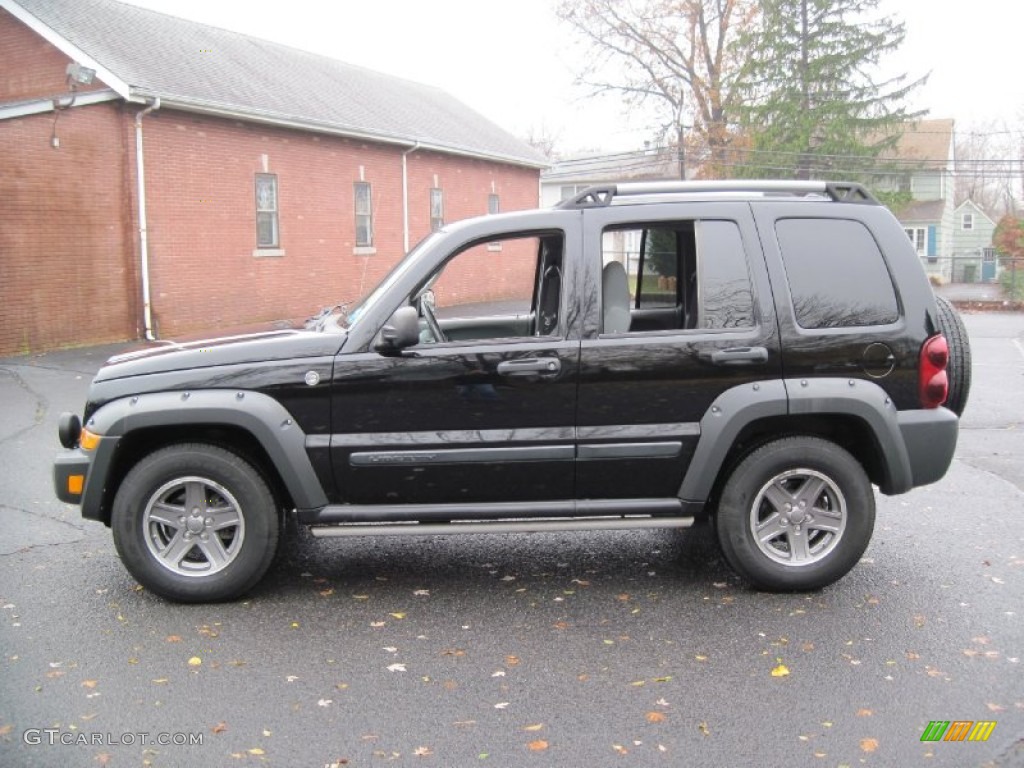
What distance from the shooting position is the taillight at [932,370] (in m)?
4.85

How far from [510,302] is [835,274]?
1993mm

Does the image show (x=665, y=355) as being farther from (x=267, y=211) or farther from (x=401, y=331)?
(x=267, y=211)

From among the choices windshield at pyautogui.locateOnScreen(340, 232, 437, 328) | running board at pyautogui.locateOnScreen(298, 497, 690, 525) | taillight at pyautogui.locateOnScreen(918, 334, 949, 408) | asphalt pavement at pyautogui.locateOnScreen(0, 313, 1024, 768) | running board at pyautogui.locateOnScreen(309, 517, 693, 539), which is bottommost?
asphalt pavement at pyautogui.locateOnScreen(0, 313, 1024, 768)

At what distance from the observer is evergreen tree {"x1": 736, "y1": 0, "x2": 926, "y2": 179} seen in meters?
37.3

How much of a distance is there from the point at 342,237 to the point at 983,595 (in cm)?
1919

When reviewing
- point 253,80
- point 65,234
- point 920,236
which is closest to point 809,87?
point 920,236

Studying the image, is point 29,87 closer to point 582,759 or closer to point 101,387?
point 101,387

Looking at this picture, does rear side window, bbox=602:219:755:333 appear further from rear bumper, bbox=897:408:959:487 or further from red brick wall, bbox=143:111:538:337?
red brick wall, bbox=143:111:538:337

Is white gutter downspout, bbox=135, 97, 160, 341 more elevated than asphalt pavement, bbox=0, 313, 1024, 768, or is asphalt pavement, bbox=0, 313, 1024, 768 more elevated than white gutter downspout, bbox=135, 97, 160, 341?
white gutter downspout, bbox=135, 97, 160, 341

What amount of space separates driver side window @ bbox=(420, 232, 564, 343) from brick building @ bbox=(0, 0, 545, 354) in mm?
11814

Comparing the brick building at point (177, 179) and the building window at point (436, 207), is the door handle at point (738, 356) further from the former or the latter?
the building window at point (436, 207)

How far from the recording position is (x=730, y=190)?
201 inches

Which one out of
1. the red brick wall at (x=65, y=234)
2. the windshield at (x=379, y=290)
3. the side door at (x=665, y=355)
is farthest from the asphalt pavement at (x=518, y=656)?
the red brick wall at (x=65, y=234)

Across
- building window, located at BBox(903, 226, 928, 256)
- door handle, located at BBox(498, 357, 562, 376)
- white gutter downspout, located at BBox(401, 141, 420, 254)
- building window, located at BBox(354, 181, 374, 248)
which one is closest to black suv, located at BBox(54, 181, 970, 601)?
door handle, located at BBox(498, 357, 562, 376)
